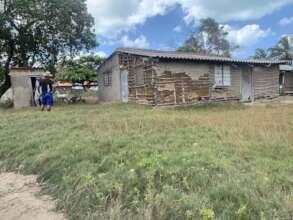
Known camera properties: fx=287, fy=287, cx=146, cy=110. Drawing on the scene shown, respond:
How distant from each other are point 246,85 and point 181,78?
4966 mm

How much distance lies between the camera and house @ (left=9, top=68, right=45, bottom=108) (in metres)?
15.8

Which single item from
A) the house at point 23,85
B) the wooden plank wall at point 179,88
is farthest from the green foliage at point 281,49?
the house at point 23,85

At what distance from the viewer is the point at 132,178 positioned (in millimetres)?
3875

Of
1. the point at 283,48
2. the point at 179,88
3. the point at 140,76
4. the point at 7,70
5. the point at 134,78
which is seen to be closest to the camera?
the point at 179,88

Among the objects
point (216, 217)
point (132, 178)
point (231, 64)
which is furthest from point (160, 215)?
point (231, 64)

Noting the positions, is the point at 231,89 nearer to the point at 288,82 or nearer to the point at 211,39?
the point at 288,82

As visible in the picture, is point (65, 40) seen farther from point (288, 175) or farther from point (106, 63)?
point (288, 175)

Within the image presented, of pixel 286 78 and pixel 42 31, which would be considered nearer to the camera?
pixel 42 31

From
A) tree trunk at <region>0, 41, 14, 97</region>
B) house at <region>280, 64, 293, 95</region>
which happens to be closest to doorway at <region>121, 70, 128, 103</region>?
tree trunk at <region>0, 41, 14, 97</region>

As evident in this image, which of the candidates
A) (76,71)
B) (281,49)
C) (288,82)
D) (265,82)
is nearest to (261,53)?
(281,49)

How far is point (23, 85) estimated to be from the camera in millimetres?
16062

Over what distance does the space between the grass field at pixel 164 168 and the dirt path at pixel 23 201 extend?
0.58 feet

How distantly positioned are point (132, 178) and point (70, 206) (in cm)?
87

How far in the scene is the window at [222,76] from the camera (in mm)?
15197
